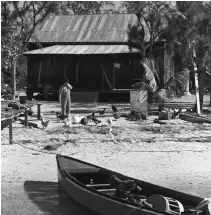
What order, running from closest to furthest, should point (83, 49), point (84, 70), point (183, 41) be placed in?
point (183, 41), point (83, 49), point (84, 70)

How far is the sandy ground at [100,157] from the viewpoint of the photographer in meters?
9.50

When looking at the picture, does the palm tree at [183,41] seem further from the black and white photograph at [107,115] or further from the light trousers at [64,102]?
the light trousers at [64,102]

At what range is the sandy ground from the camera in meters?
9.50

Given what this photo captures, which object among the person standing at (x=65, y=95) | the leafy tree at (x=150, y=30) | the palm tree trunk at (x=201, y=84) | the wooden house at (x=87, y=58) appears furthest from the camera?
the wooden house at (x=87, y=58)

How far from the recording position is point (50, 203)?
9.08 m

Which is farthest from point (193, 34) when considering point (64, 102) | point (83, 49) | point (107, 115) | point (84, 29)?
point (84, 29)

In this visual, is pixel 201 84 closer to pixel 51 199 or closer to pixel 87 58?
pixel 87 58

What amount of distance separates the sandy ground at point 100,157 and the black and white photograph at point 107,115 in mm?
27

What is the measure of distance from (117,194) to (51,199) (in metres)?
1.46

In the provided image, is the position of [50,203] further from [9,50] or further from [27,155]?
[9,50]

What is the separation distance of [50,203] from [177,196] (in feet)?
7.50

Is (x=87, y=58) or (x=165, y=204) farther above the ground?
(x=87, y=58)

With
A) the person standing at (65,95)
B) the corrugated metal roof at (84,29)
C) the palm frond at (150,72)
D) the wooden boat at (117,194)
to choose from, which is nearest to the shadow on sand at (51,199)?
the wooden boat at (117,194)

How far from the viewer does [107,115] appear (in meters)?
22.3
